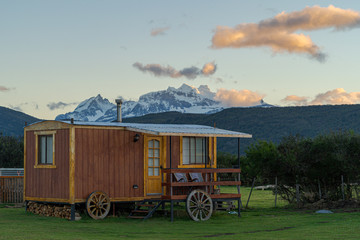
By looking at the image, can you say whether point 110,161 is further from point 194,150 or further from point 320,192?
point 320,192

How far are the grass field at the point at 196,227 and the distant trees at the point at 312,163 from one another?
2873 millimetres

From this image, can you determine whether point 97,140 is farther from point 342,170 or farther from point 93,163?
point 342,170

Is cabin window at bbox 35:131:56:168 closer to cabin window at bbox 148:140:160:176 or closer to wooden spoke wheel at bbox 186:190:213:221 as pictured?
cabin window at bbox 148:140:160:176

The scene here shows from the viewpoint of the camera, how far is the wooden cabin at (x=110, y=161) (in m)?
19.7

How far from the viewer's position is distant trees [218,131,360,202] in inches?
957

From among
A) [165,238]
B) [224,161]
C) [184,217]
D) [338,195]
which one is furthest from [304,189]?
[224,161]

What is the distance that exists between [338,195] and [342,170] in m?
1.26

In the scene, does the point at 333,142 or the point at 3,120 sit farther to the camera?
the point at 3,120

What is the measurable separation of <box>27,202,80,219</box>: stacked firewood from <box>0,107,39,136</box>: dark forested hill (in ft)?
476

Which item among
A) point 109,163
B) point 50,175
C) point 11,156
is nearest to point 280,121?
point 11,156

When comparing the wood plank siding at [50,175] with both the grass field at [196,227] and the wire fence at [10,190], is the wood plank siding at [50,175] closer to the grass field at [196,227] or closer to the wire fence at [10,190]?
the grass field at [196,227]

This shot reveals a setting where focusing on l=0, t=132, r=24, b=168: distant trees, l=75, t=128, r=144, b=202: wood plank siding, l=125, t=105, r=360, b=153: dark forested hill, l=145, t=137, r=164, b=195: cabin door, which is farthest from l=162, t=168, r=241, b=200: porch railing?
l=125, t=105, r=360, b=153: dark forested hill

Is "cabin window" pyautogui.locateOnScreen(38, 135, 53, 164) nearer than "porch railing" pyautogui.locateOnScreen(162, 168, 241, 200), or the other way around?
"porch railing" pyautogui.locateOnScreen(162, 168, 241, 200)

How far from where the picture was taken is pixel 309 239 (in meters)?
14.3
